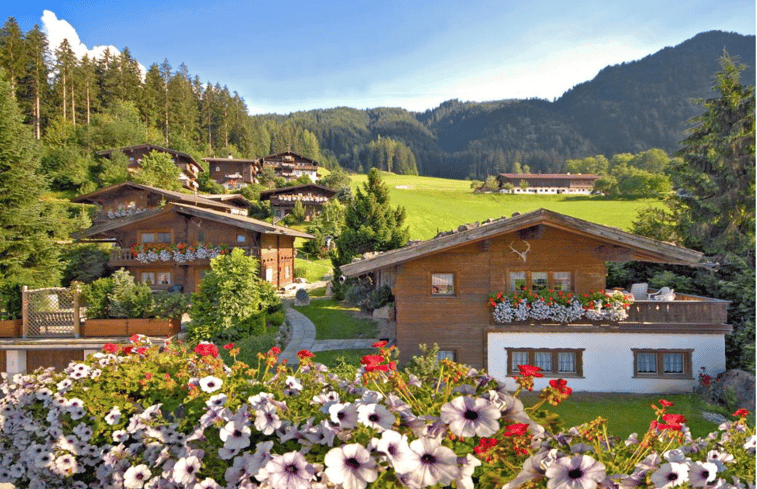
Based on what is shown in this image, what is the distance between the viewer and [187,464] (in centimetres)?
276

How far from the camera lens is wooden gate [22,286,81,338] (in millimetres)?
14141

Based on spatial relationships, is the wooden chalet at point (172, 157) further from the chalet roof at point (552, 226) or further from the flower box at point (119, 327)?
the chalet roof at point (552, 226)

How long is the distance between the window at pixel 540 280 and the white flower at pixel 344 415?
11159 mm

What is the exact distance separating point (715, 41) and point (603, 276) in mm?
9008

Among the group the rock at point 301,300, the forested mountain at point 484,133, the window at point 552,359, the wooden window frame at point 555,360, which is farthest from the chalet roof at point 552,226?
the forested mountain at point 484,133

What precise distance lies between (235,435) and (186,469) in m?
0.42

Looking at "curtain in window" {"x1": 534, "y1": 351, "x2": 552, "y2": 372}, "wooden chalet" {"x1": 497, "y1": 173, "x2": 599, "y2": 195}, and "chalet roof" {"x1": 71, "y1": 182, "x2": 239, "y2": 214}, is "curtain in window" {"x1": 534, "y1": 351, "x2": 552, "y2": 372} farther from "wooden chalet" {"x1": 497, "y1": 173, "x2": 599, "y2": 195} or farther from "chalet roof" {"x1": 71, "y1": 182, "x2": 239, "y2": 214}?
"wooden chalet" {"x1": 497, "y1": 173, "x2": 599, "y2": 195}

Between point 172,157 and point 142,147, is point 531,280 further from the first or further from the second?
point 172,157

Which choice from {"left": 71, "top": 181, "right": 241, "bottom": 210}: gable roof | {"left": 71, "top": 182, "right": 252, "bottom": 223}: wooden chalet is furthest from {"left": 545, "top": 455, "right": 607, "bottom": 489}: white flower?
{"left": 71, "top": 182, "right": 252, "bottom": 223}: wooden chalet

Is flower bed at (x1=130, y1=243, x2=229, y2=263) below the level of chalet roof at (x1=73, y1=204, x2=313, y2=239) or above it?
below

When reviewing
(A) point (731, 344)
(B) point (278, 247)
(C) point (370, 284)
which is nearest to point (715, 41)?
(A) point (731, 344)

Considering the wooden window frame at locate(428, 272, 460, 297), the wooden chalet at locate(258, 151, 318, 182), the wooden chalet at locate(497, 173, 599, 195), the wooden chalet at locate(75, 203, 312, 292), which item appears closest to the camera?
the wooden window frame at locate(428, 272, 460, 297)

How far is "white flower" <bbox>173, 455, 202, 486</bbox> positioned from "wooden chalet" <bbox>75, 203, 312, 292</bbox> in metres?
21.6

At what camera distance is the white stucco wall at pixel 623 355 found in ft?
40.5
